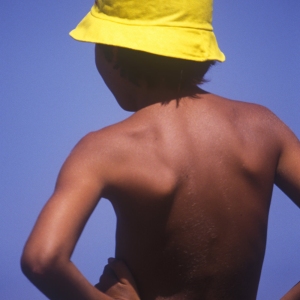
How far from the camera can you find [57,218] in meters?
0.83

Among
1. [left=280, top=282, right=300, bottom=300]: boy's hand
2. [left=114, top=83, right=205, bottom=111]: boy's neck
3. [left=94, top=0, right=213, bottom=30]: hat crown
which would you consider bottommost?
[left=280, top=282, right=300, bottom=300]: boy's hand

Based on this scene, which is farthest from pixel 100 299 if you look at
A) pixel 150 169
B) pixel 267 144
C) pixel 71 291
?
pixel 267 144

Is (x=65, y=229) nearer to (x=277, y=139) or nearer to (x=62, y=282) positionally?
(x=62, y=282)

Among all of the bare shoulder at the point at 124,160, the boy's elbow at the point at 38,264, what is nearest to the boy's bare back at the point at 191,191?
the bare shoulder at the point at 124,160

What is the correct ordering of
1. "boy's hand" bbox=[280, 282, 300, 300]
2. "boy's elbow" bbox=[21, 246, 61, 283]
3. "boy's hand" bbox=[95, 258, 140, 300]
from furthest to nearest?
"boy's hand" bbox=[280, 282, 300, 300], "boy's hand" bbox=[95, 258, 140, 300], "boy's elbow" bbox=[21, 246, 61, 283]

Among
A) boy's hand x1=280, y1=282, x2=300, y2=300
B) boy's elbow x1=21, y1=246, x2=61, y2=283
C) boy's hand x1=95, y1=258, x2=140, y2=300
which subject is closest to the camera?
A: boy's elbow x1=21, y1=246, x2=61, y2=283

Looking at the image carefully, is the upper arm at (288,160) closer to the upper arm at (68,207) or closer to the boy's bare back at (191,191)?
the boy's bare back at (191,191)

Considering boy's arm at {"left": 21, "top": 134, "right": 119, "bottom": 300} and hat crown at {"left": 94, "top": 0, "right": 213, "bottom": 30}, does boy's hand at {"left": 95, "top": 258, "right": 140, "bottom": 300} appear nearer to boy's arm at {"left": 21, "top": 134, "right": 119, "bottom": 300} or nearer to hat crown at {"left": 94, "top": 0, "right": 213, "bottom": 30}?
boy's arm at {"left": 21, "top": 134, "right": 119, "bottom": 300}

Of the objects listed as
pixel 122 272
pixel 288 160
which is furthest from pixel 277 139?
pixel 122 272

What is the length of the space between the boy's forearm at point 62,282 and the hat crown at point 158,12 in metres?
0.32

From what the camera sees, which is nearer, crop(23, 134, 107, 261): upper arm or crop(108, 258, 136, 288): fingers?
crop(23, 134, 107, 261): upper arm

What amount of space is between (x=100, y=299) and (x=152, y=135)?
199mm

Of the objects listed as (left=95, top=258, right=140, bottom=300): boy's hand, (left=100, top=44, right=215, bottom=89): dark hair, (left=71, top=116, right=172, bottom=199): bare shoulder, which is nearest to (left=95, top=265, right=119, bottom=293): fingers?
(left=95, top=258, right=140, bottom=300): boy's hand

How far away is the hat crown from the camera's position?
0.96 metres
